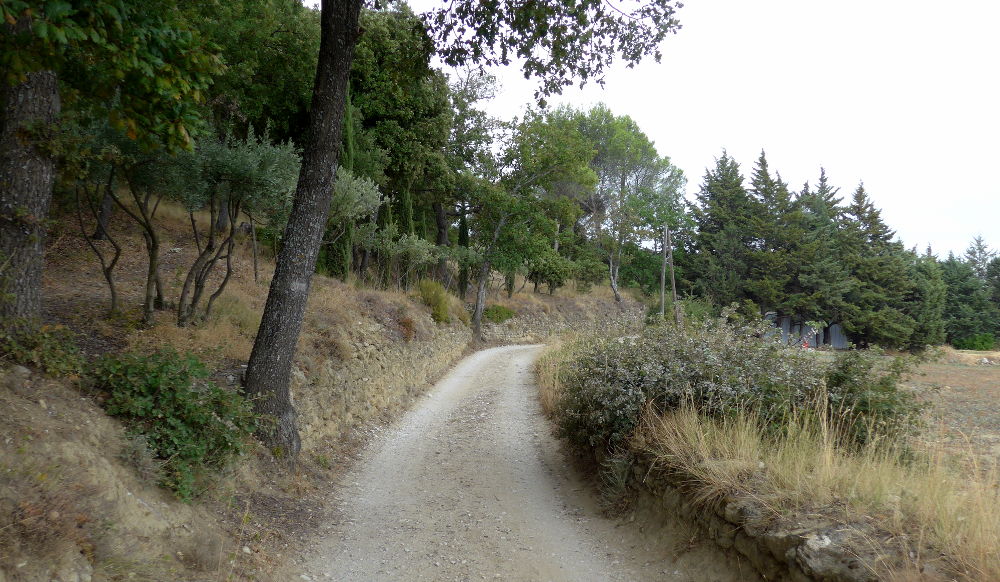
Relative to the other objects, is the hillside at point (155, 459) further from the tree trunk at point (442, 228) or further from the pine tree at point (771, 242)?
the pine tree at point (771, 242)

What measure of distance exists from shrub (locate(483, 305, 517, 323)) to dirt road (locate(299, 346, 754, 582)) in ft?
56.7

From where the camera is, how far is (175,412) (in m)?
4.98

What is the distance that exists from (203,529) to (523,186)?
2278 cm

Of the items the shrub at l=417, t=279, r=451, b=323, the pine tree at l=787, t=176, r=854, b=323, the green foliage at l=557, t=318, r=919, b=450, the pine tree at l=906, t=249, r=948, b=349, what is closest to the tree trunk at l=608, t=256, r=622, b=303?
the pine tree at l=787, t=176, r=854, b=323

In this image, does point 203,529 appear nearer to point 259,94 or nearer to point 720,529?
point 720,529

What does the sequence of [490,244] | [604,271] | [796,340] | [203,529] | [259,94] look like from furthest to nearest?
[604,271] < [490,244] < [259,94] < [796,340] < [203,529]

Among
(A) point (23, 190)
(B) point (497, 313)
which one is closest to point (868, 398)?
(A) point (23, 190)

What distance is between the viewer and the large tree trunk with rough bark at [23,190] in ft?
16.5

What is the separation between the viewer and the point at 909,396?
17.9ft

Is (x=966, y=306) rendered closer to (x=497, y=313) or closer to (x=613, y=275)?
(x=613, y=275)

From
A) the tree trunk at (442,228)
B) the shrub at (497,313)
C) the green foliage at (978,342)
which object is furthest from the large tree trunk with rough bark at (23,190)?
the green foliage at (978,342)

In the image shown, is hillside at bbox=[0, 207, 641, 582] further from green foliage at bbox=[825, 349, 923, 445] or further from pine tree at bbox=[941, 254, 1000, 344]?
pine tree at bbox=[941, 254, 1000, 344]

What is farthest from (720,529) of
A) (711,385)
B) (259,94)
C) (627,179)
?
(627,179)

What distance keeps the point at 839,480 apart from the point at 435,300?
54.7 ft
